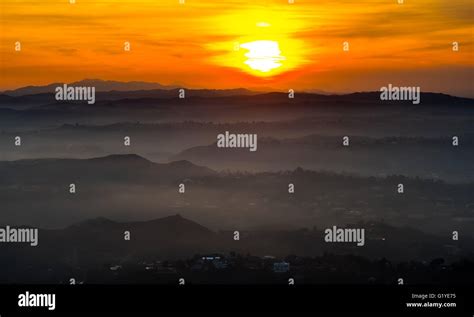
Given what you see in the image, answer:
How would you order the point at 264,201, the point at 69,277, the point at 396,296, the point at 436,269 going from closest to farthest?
the point at 396,296
the point at 69,277
the point at 436,269
the point at 264,201

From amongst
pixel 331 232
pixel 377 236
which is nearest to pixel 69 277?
pixel 331 232

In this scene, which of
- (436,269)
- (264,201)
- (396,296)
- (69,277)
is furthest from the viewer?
(264,201)

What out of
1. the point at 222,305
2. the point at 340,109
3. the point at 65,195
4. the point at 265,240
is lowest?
the point at 222,305

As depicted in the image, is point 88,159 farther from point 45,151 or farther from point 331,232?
point 331,232

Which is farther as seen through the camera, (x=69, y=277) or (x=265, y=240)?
(x=265, y=240)

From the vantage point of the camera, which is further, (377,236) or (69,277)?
(377,236)

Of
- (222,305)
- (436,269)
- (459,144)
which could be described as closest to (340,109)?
(459,144)

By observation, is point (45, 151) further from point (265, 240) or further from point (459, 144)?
point (459, 144)

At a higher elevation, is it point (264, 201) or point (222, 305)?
point (264, 201)

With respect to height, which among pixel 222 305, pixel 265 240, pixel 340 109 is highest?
pixel 340 109

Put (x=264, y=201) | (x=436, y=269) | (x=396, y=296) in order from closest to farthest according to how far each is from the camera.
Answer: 1. (x=396, y=296)
2. (x=436, y=269)
3. (x=264, y=201)
